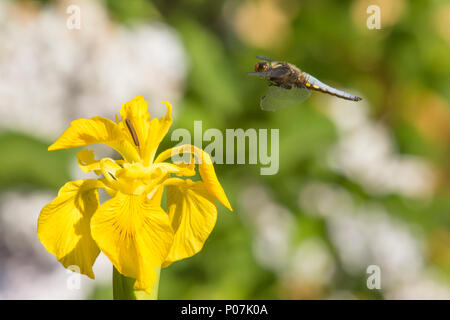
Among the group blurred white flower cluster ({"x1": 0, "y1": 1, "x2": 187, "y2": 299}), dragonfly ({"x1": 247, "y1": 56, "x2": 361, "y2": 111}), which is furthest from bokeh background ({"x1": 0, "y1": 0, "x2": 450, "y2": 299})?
dragonfly ({"x1": 247, "y1": 56, "x2": 361, "y2": 111})

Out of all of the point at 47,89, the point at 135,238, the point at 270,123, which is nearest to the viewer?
the point at 135,238

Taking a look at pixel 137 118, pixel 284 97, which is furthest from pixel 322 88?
pixel 137 118

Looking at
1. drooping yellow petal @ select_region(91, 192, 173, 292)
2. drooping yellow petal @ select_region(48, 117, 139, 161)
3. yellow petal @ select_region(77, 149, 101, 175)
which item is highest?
drooping yellow petal @ select_region(48, 117, 139, 161)

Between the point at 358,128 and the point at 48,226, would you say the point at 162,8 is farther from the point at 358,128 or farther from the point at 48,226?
the point at 48,226

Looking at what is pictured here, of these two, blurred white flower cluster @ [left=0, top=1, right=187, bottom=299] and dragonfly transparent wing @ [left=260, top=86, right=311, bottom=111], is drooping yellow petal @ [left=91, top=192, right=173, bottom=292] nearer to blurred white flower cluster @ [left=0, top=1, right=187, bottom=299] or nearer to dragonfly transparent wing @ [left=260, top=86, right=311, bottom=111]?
dragonfly transparent wing @ [left=260, top=86, right=311, bottom=111]

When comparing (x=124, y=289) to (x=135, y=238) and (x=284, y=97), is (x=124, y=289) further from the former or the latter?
(x=284, y=97)

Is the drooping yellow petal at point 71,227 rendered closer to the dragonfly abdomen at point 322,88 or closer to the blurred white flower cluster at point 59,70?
the dragonfly abdomen at point 322,88
